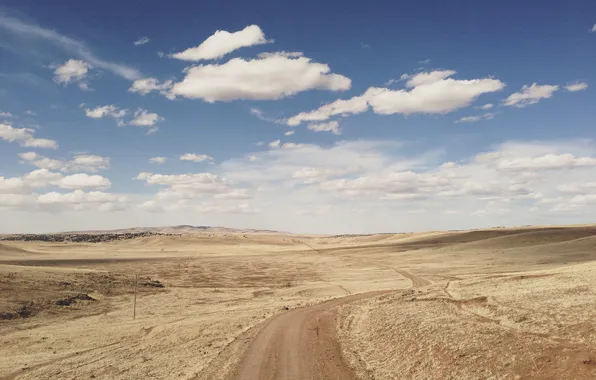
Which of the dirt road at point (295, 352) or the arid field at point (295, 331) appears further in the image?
the dirt road at point (295, 352)

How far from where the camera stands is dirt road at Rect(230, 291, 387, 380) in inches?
909

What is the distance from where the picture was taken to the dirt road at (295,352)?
23.1m

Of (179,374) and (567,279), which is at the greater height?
(567,279)

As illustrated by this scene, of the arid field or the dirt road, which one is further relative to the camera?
the dirt road

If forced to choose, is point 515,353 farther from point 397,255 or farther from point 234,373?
point 397,255

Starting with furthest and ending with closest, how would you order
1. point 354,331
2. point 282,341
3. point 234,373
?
point 354,331, point 282,341, point 234,373

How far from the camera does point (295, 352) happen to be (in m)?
27.1

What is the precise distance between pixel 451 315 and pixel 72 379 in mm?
23719

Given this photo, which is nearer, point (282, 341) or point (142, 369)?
point (142, 369)

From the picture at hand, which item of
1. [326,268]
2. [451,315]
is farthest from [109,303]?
[326,268]

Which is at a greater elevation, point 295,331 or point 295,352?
point 295,352

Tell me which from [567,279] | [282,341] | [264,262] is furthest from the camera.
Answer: [264,262]

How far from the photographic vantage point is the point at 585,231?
134125mm

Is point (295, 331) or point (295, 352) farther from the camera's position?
point (295, 331)
